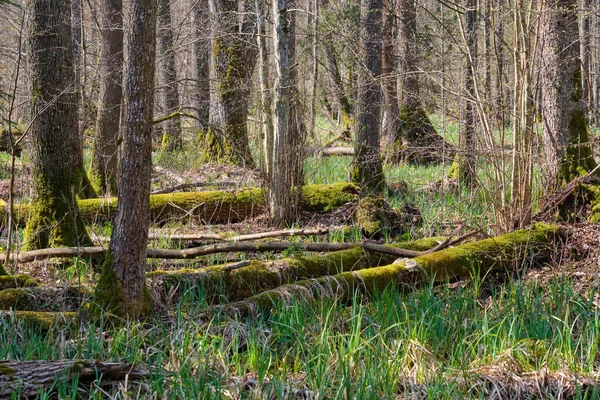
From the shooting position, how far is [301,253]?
7262 mm

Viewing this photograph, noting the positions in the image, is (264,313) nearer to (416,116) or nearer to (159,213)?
(159,213)

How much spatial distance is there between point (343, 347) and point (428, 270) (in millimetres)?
2086

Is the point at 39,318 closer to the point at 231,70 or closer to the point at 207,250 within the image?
the point at 207,250

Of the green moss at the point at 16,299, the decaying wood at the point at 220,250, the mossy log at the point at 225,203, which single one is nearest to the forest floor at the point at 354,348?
the green moss at the point at 16,299

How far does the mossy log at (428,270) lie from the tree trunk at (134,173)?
826mm

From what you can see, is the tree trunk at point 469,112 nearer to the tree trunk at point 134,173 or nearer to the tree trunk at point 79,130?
the tree trunk at point 134,173

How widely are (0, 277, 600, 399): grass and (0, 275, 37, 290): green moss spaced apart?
→ 951 millimetres

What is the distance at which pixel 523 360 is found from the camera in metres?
4.34

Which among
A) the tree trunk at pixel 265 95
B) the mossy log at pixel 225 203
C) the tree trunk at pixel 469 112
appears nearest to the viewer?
the tree trunk at pixel 469 112

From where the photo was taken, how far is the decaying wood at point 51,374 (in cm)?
367

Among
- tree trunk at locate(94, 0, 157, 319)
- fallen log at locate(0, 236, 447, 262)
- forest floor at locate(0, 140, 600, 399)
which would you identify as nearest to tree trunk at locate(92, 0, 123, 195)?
fallen log at locate(0, 236, 447, 262)

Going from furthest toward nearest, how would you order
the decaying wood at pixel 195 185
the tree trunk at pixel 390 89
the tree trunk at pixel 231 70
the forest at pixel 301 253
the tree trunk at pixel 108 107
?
the tree trunk at pixel 390 89, the tree trunk at pixel 231 70, the tree trunk at pixel 108 107, the decaying wood at pixel 195 185, the forest at pixel 301 253

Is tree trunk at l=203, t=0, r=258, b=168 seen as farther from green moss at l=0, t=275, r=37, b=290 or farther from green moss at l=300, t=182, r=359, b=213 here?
green moss at l=0, t=275, r=37, b=290

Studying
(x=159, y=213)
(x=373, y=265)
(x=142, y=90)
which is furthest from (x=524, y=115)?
(x=159, y=213)
